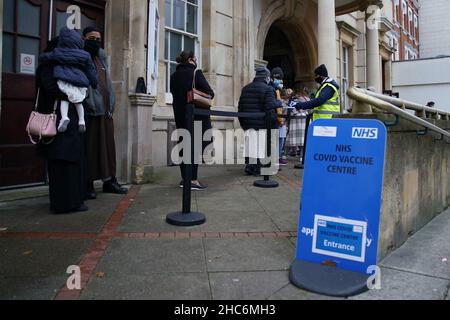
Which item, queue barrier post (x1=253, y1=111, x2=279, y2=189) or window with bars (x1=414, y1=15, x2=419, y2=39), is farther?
window with bars (x1=414, y1=15, x2=419, y2=39)

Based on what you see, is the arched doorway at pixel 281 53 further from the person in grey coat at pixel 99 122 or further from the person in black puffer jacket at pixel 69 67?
the person in black puffer jacket at pixel 69 67

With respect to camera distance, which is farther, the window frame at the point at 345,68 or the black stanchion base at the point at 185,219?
the window frame at the point at 345,68

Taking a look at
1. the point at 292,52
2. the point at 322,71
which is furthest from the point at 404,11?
the point at 322,71

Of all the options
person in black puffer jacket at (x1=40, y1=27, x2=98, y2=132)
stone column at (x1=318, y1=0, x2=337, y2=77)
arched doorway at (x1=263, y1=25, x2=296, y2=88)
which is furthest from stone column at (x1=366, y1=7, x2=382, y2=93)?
person in black puffer jacket at (x1=40, y1=27, x2=98, y2=132)

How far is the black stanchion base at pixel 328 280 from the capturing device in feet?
8.50

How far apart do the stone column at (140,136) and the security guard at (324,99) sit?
2.36 metres

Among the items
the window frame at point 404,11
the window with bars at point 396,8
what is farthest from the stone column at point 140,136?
the window frame at point 404,11

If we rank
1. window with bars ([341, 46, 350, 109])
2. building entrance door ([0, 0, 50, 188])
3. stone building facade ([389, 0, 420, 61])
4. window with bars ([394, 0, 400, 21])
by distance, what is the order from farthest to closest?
1. window with bars ([394, 0, 400, 21])
2. stone building facade ([389, 0, 420, 61])
3. window with bars ([341, 46, 350, 109])
4. building entrance door ([0, 0, 50, 188])

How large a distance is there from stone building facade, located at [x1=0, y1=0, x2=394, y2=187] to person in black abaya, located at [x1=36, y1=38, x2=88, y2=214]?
4.29ft

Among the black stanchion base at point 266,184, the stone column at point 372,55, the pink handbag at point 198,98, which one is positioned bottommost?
the black stanchion base at point 266,184

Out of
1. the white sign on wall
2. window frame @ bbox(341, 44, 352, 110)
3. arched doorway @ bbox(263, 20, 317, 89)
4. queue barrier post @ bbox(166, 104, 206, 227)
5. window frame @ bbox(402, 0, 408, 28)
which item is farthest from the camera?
window frame @ bbox(402, 0, 408, 28)

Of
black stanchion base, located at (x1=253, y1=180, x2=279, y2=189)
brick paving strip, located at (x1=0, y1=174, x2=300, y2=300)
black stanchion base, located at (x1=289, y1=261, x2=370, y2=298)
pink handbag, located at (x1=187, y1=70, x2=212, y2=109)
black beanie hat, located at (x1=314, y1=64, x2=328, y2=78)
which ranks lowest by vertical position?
black stanchion base, located at (x1=289, y1=261, x2=370, y2=298)

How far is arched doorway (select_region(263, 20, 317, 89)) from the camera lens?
14086 mm

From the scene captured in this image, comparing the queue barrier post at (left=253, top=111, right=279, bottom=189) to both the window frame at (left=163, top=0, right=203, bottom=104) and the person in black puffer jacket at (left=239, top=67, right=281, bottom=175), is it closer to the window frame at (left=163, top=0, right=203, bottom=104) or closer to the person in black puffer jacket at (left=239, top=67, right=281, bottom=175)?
the person in black puffer jacket at (left=239, top=67, right=281, bottom=175)
